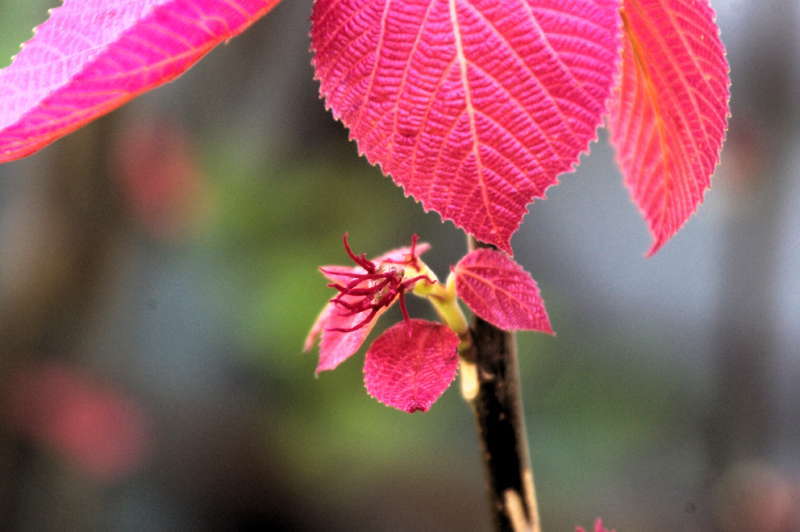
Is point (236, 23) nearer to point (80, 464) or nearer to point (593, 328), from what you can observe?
point (80, 464)

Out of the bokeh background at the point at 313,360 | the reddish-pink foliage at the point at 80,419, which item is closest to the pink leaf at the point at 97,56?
the bokeh background at the point at 313,360

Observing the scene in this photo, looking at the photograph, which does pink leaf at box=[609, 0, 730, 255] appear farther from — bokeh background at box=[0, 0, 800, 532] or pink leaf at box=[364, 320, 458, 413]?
bokeh background at box=[0, 0, 800, 532]

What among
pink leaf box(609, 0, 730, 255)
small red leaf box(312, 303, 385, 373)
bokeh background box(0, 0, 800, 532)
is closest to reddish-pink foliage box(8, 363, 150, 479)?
bokeh background box(0, 0, 800, 532)

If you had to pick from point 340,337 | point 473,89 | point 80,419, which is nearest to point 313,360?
point 80,419

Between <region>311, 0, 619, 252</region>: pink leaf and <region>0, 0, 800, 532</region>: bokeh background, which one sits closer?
<region>311, 0, 619, 252</region>: pink leaf

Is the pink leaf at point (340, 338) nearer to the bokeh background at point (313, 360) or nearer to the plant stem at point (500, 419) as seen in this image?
the plant stem at point (500, 419)

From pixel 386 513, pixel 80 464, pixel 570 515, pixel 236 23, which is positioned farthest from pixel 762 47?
pixel 80 464
